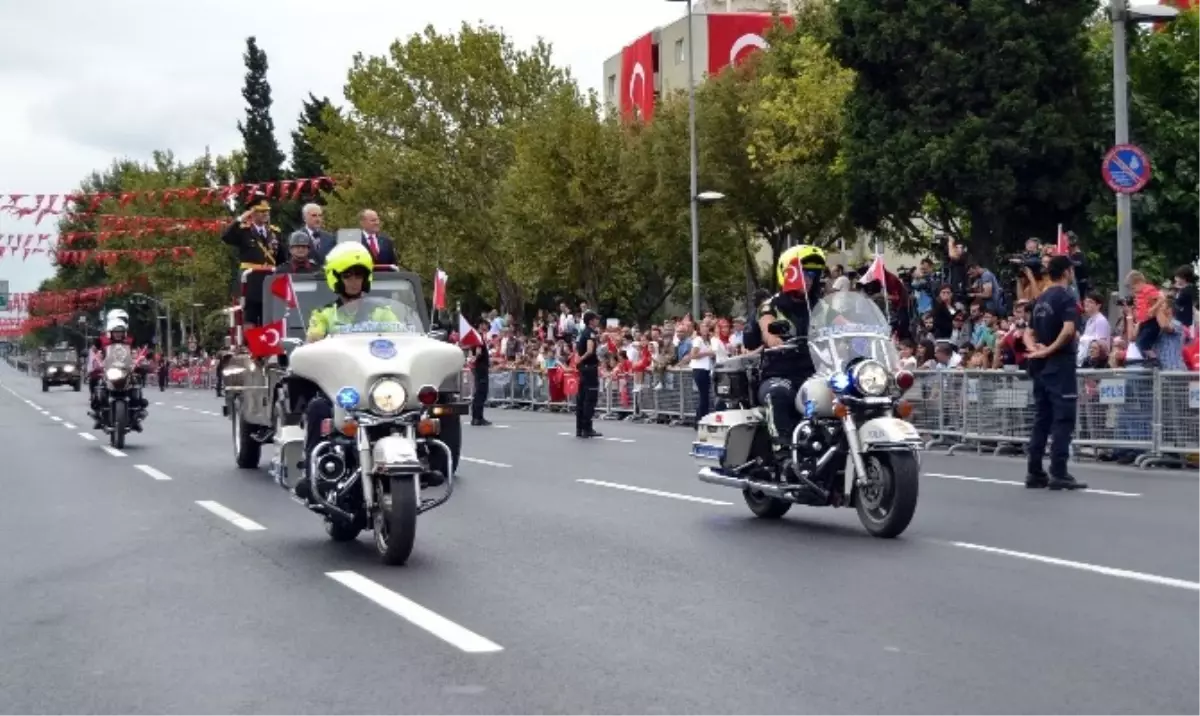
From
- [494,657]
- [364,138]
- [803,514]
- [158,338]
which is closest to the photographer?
[494,657]

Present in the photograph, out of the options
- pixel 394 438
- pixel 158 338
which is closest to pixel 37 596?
pixel 394 438

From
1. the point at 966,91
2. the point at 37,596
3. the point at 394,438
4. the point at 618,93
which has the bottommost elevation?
the point at 37,596

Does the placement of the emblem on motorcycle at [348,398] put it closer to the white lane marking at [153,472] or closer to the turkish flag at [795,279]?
the turkish flag at [795,279]

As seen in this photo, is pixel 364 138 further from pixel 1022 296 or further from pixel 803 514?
pixel 803 514

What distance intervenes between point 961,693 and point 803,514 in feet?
21.1

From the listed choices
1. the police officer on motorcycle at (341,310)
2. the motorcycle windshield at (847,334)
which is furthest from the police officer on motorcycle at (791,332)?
the police officer on motorcycle at (341,310)

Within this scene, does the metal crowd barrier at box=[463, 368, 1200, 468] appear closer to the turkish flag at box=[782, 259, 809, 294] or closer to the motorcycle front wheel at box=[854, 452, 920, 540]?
the turkish flag at box=[782, 259, 809, 294]

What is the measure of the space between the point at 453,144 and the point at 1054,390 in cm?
6317

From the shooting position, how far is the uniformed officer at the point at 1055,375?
14.9 meters

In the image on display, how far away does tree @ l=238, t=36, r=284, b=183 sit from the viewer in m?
104

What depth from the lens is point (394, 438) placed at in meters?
9.75

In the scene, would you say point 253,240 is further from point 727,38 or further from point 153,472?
point 727,38

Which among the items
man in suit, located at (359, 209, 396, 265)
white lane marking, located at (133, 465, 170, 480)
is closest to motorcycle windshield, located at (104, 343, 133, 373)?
white lane marking, located at (133, 465, 170, 480)

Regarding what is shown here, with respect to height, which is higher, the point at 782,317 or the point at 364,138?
the point at 364,138
